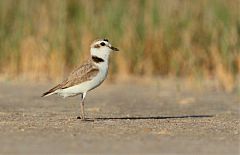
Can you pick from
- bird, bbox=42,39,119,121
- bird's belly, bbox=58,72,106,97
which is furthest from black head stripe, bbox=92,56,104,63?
bird's belly, bbox=58,72,106,97

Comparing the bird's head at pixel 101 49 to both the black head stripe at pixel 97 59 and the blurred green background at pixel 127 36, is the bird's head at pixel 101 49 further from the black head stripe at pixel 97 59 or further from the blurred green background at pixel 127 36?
the blurred green background at pixel 127 36

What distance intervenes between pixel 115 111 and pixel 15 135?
3220 millimetres

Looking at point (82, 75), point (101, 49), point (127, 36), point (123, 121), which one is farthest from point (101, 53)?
point (127, 36)

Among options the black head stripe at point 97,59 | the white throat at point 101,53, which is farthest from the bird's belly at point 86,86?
the white throat at point 101,53

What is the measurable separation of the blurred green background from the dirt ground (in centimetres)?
71

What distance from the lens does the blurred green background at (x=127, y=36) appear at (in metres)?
15.1

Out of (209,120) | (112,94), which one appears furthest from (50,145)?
(112,94)

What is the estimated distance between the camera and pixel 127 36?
1560cm

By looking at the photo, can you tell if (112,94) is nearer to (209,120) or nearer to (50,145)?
(209,120)

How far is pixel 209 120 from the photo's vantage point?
1005 cm

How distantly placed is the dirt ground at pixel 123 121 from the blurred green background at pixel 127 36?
0.71 metres

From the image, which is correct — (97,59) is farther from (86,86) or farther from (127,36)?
(127,36)

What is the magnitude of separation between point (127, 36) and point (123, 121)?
6074mm

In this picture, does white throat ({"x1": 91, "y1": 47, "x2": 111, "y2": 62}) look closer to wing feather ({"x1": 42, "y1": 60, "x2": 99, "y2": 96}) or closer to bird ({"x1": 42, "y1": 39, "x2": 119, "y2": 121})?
bird ({"x1": 42, "y1": 39, "x2": 119, "y2": 121})
